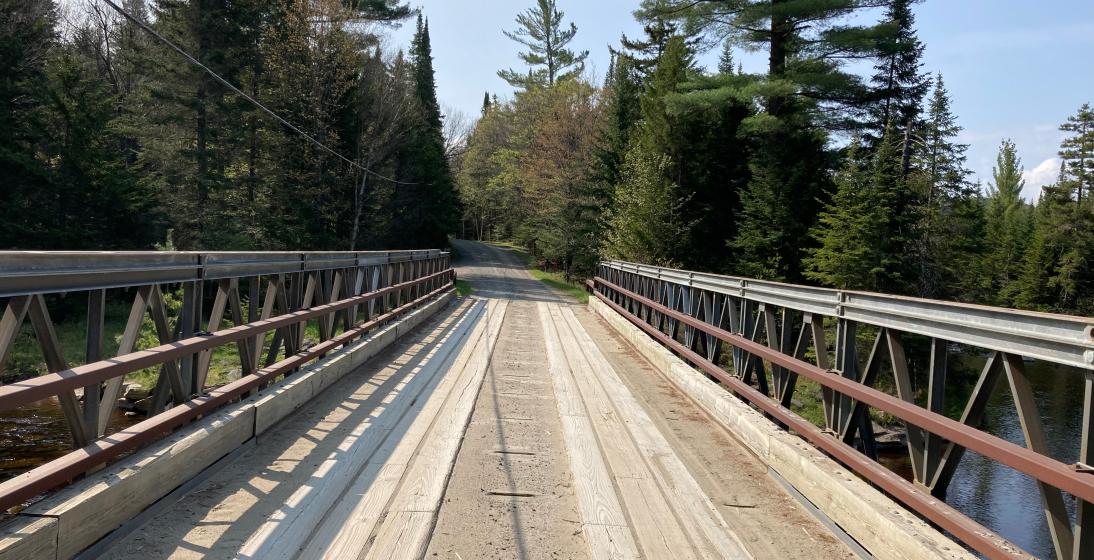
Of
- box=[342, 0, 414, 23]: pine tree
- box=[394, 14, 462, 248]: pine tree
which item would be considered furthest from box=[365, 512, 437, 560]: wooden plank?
box=[342, 0, 414, 23]: pine tree

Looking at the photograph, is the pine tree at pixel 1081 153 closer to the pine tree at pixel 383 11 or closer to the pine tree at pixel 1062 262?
the pine tree at pixel 1062 262

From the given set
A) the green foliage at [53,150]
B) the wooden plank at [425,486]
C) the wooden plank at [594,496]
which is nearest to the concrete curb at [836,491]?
the wooden plank at [594,496]

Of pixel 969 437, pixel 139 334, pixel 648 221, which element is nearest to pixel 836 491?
pixel 969 437

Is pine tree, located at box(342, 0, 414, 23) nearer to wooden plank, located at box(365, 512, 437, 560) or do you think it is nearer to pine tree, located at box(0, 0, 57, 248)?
pine tree, located at box(0, 0, 57, 248)

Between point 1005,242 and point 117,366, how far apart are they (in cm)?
5729

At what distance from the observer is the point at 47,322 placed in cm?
286

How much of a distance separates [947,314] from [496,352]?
23.1 ft

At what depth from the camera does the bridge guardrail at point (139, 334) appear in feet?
8.71

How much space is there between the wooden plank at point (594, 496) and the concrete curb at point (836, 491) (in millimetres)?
1219

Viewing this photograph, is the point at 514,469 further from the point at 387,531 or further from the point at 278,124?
the point at 278,124

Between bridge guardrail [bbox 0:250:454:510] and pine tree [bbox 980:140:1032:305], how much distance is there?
141 feet

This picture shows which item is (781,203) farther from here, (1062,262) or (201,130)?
(1062,262)

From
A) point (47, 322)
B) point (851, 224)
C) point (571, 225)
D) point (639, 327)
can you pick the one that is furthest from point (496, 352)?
point (571, 225)

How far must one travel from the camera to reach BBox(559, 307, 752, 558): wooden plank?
325 cm
